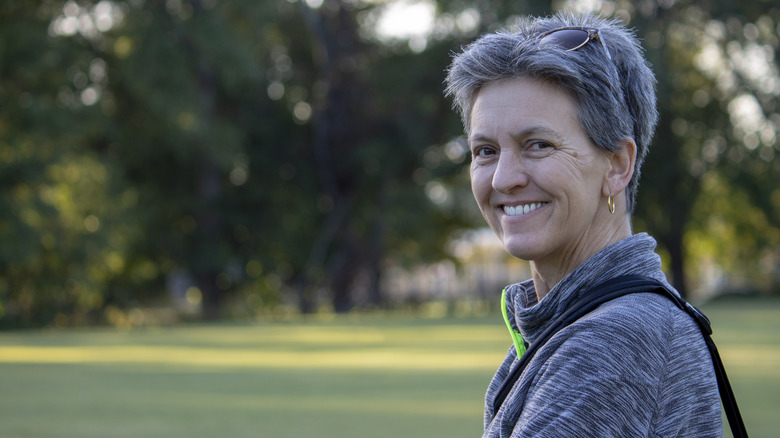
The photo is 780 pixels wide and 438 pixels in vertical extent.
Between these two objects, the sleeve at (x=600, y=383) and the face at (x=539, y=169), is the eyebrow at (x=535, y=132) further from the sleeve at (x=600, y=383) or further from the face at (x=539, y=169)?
the sleeve at (x=600, y=383)

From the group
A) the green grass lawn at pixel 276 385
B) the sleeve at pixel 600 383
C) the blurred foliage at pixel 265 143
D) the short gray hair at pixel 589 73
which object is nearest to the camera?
the sleeve at pixel 600 383

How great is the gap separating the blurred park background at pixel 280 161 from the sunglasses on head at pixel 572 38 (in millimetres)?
22493

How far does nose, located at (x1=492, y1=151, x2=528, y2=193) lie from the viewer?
202 cm

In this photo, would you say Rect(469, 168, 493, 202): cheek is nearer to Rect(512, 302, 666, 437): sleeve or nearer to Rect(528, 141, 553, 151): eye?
Rect(528, 141, 553, 151): eye

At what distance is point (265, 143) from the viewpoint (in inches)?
1780

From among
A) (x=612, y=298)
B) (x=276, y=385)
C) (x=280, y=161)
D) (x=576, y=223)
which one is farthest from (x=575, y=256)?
(x=280, y=161)

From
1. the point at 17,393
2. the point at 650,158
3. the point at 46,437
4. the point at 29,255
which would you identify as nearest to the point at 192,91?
the point at 29,255

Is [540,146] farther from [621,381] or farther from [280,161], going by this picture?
[280,161]

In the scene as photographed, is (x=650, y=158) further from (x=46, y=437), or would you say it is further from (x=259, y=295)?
(x=46, y=437)

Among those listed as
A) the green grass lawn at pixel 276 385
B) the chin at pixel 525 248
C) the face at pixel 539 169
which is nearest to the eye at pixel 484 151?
the face at pixel 539 169

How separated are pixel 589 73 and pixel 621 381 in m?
0.56

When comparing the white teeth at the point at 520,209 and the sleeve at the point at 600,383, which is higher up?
the white teeth at the point at 520,209

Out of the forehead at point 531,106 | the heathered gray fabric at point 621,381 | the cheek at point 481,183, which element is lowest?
the heathered gray fabric at point 621,381

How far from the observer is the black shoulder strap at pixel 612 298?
1.78 metres
